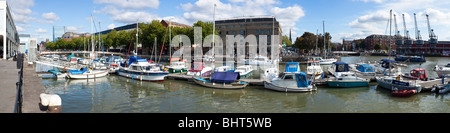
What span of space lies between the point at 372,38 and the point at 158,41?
160724 millimetres

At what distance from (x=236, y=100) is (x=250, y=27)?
71024 mm

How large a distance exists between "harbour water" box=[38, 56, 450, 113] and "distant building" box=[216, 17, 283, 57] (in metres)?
62.8

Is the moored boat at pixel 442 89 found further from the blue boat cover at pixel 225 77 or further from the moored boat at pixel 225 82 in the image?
the blue boat cover at pixel 225 77

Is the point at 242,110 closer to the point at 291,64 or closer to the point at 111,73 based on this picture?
the point at 291,64

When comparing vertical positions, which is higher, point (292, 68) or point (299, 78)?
point (292, 68)

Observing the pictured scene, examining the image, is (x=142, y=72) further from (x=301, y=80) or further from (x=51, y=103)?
(x=51, y=103)

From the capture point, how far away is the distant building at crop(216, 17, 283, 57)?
86.2 meters

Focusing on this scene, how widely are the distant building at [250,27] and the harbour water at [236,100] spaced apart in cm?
6284

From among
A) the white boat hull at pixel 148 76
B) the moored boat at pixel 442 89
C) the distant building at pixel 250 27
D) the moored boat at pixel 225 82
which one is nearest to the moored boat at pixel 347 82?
the moored boat at pixel 442 89

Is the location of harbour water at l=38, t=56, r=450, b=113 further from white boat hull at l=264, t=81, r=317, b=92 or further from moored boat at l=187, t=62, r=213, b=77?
moored boat at l=187, t=62, r=213, b=77

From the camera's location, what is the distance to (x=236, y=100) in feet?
63.9

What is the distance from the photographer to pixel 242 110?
54.3 ft

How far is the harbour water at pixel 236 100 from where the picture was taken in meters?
16.7

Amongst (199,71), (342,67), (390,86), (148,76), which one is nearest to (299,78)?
(390,86)
